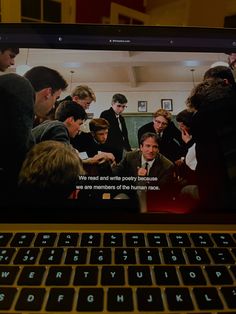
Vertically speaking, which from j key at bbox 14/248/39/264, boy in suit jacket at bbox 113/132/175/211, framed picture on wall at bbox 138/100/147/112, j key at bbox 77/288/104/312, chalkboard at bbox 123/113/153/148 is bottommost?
j key at bbox 77/288/104/312

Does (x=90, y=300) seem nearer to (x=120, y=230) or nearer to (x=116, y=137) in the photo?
(x=120, y=230)

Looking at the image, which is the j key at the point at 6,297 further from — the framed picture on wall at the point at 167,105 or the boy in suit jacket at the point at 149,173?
the framed picture on wall at the point at 167,105

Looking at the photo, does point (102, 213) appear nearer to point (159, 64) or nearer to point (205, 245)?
point (205, 245)

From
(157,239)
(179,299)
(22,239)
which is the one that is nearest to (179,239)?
(157,239)

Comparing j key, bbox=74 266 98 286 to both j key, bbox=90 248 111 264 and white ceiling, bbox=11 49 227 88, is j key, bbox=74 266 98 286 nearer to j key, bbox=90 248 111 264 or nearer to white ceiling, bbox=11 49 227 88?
j key, bbox=90 248 111 264

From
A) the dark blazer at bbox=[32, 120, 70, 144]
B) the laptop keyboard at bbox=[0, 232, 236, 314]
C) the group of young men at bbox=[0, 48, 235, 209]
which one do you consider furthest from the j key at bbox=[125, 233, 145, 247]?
the dark blazer at bbox=[32, 120, 70, 144]

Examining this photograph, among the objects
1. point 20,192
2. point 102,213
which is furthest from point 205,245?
point 20,192

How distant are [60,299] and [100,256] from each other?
98 millimetres

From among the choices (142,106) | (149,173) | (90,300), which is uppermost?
(142,106)

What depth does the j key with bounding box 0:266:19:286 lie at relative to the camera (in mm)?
451

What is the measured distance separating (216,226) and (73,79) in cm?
36

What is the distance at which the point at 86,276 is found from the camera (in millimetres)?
461

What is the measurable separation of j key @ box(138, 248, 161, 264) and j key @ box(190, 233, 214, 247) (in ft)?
0.24

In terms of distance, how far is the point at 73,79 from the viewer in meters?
0.65
